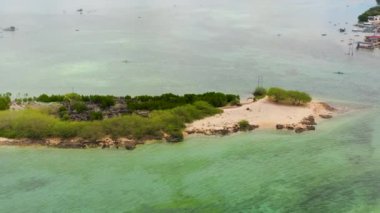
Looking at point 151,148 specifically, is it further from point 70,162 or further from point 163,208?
point 163,208

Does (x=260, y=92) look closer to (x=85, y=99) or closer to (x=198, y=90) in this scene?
(x=198, y=90)

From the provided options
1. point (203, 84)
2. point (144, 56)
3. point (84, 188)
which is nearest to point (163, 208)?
point (84, 188)

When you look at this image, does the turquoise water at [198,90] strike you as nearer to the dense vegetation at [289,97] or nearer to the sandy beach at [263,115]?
the sandy beach at [263,115]

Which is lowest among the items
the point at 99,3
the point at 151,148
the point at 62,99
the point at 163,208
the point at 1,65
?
the point at 163,208

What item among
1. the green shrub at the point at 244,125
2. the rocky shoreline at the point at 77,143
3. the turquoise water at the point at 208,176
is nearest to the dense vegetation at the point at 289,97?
the turquoise water at the point at 208,176

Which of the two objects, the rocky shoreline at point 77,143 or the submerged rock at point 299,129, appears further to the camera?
the submerged rock at point 299,129

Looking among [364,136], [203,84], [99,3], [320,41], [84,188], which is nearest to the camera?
[84,188]

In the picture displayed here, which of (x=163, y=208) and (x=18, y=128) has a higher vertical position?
(x=18, y=128)
